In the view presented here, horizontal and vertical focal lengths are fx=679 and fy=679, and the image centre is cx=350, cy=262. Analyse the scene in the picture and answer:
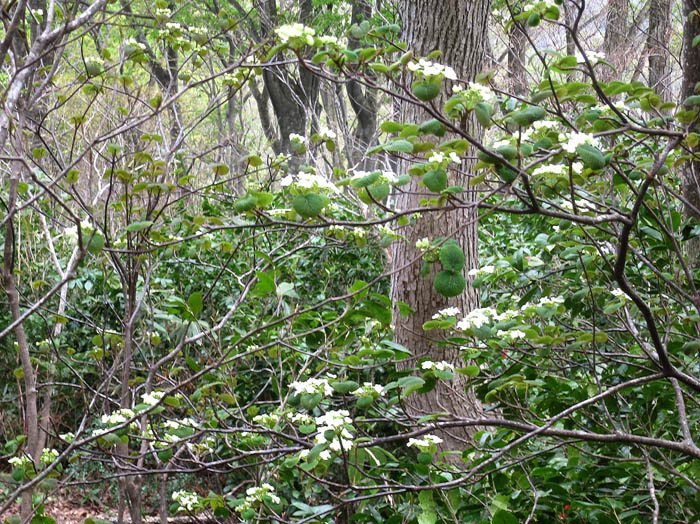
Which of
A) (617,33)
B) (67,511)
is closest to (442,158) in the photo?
(67,511)

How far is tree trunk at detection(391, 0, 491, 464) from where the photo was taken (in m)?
3.48

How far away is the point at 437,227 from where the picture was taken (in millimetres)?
3553

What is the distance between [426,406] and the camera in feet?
11.5

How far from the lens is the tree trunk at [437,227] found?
3477 mm

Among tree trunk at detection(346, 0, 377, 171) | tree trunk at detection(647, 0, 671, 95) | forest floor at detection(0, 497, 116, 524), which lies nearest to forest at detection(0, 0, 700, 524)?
forest floor at detection(0, 497, 116, 524)

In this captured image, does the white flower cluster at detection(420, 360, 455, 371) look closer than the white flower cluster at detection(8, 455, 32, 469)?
Yes

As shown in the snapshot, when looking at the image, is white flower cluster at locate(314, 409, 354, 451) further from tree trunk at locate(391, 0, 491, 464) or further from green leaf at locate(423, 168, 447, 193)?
tree trunk at locate(391, 0, 491, 464)

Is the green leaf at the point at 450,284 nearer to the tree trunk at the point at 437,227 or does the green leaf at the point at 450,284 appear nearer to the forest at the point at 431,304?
the forest at the point at 431,304

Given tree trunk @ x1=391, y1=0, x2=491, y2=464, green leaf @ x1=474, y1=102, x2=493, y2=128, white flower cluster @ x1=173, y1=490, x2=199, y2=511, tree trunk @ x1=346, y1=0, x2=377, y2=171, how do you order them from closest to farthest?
1. green leaf @ x1=474, y1=102, x2=493, y2=128
2. white flower cluster @ x1=173, y1=490, x2=199, y2=511
3. tree trunk @ x1=391, y1=0, x2=491, y2=464
4. tree trunk @ x1=346, y1=0, x2=377, y2=171

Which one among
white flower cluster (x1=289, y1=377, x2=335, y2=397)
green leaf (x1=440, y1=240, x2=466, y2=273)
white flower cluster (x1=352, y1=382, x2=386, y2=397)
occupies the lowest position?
white flower cluster (x1=352, y1=382, x2=386, y2=397)

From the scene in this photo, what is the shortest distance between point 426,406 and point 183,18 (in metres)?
9.96

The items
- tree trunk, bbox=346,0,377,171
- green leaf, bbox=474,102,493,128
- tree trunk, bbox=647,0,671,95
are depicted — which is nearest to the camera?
green leaf, bbox=474,102,493,128

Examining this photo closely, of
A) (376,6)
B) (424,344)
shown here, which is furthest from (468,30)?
(376,6)

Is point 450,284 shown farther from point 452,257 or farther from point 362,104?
point 362,104
